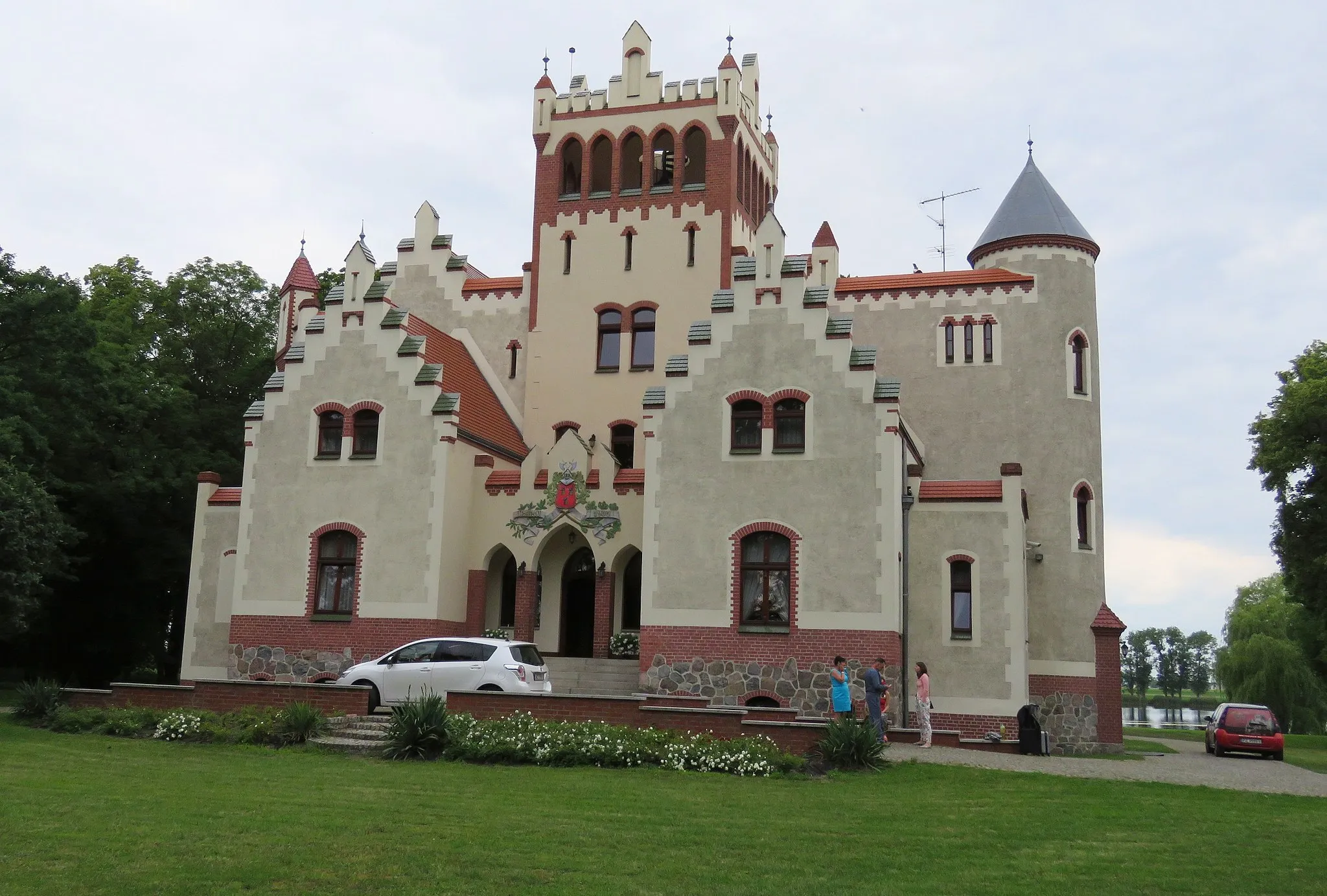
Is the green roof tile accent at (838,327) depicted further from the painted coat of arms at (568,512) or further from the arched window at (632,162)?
the arched window at (632,162)

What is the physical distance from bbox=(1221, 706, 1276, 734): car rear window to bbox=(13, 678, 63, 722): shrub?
28.5m

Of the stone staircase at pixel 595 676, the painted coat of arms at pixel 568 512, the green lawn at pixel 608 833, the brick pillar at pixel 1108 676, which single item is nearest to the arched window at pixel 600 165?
the painted coat of arms at pixel 568 512

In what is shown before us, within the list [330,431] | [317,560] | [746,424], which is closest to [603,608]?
[746,424]

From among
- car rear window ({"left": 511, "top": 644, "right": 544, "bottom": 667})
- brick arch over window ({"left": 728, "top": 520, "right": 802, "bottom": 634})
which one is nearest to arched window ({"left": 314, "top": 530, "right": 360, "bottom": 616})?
car rear window ({"left": 511, "top": 644, "right": 544, "bottom": 667})

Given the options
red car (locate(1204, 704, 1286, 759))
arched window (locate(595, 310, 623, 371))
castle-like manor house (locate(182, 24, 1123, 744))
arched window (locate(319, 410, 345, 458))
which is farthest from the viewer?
arched window (locate(595, 310, 623, 371))

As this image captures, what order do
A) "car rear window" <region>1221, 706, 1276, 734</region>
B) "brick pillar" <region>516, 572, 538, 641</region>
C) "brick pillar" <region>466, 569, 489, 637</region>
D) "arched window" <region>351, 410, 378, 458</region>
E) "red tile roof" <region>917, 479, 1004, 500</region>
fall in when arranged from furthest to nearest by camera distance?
1. "car rear window" <region>1221, 706, 1276, 734</region>
2. "arched window" <region>351, 410, 378, 458</region>
3. "brick pillar" <region>466, 569, 489, 637</region>
4. "brick pillar" <region>516, 572, 538, 641</region>
5. "red tile roof" <region>917, 479, 1004, 500</region>

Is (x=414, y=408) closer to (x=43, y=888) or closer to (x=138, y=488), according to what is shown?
(x=138, y=488)

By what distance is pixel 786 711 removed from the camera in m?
22.1

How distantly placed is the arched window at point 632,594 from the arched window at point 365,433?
682 cm

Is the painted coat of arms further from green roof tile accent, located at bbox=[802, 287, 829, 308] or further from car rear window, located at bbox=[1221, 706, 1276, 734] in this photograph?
car rear window, located at bbox=[1221, 706, 1276, 734]

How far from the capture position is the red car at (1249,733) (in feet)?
108

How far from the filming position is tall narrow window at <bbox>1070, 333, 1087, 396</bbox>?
33406 mm

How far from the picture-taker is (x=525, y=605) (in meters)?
29.5

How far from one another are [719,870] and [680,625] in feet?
52.4
